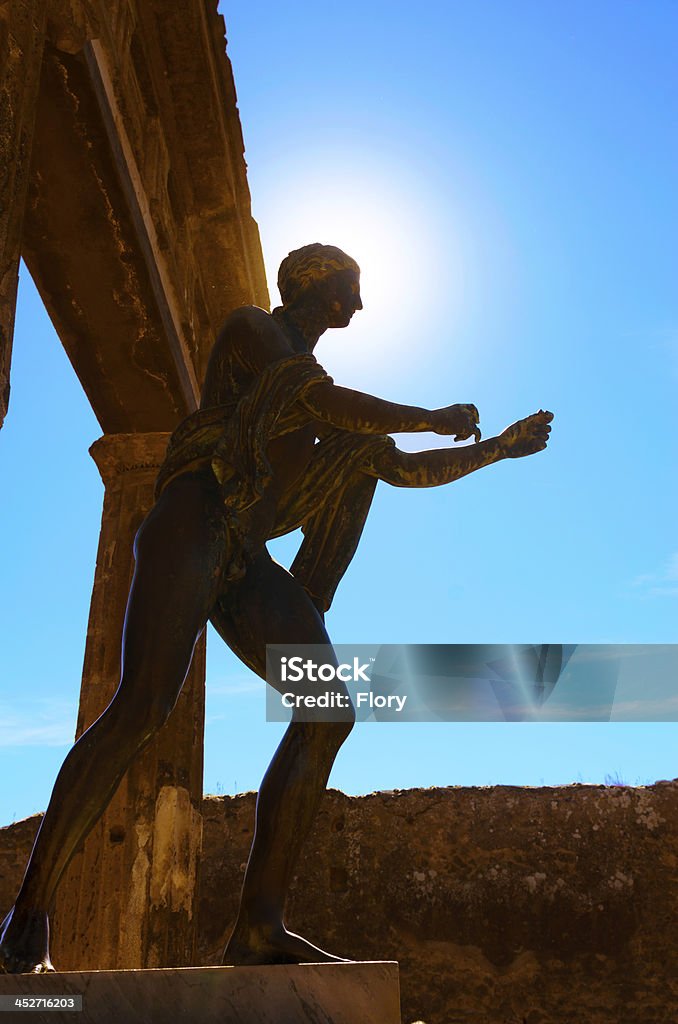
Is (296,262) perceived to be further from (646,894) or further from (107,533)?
(646,894)

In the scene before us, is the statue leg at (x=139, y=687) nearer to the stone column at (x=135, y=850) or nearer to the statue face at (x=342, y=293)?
the statue face at (x=342, y=293)

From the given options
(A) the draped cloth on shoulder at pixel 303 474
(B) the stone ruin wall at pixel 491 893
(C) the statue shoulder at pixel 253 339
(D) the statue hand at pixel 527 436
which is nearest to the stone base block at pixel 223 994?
(A) the draped cloth on shoulder at pixel 303 474

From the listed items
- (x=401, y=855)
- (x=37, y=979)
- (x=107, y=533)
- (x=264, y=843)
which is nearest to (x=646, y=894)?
(x=401, y=855)

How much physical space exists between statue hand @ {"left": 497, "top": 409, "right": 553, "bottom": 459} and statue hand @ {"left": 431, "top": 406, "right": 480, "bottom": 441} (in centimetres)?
19

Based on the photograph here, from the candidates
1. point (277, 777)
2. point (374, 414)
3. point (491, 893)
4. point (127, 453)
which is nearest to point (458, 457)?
point (374, 414)

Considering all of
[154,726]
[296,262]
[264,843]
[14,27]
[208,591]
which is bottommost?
[264,843]

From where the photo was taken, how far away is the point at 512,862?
25.4 feet

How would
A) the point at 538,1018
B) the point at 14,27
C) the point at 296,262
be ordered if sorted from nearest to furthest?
the point at 14,27
the point at 296,262
the point at 538,1018

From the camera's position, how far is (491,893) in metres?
7.66

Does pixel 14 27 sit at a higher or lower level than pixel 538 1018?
higher

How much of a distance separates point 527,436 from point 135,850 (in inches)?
123

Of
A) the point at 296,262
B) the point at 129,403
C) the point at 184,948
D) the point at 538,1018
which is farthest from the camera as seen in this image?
the point at 538,1018

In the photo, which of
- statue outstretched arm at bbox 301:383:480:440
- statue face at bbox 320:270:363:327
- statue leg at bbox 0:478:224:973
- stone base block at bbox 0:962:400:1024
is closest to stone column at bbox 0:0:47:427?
statue leg at bbox 0:478:224:973

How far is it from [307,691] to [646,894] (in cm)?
602
